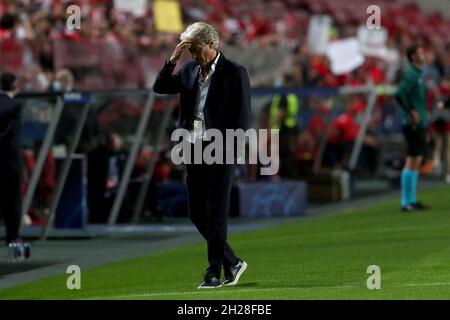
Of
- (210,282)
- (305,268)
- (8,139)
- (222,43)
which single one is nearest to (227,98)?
(210,282)

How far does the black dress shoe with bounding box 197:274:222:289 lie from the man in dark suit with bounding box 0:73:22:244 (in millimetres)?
4852

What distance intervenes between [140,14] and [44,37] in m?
6.23

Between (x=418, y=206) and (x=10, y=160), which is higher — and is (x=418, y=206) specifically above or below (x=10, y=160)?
below

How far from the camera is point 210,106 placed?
12.2 m

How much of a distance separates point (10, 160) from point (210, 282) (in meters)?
5.12

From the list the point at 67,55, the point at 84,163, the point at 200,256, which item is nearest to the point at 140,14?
the point at 67,55

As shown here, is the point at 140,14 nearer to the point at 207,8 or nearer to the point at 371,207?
the point at 207,8

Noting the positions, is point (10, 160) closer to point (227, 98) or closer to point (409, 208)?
point (227, 98)

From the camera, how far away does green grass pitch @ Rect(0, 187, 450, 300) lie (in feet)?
40.1

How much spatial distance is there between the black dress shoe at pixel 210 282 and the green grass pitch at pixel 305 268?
90mm

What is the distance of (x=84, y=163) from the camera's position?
19844 mm

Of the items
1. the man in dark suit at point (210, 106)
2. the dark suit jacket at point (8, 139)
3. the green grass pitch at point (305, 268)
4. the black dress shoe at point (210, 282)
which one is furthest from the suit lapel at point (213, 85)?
the dark suit jacket at point (8, 139)

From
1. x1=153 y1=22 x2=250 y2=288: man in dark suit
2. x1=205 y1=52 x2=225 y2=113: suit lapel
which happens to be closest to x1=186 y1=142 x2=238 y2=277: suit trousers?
x1=153 y1=22 x2=250 y2=288: man in dark suit
